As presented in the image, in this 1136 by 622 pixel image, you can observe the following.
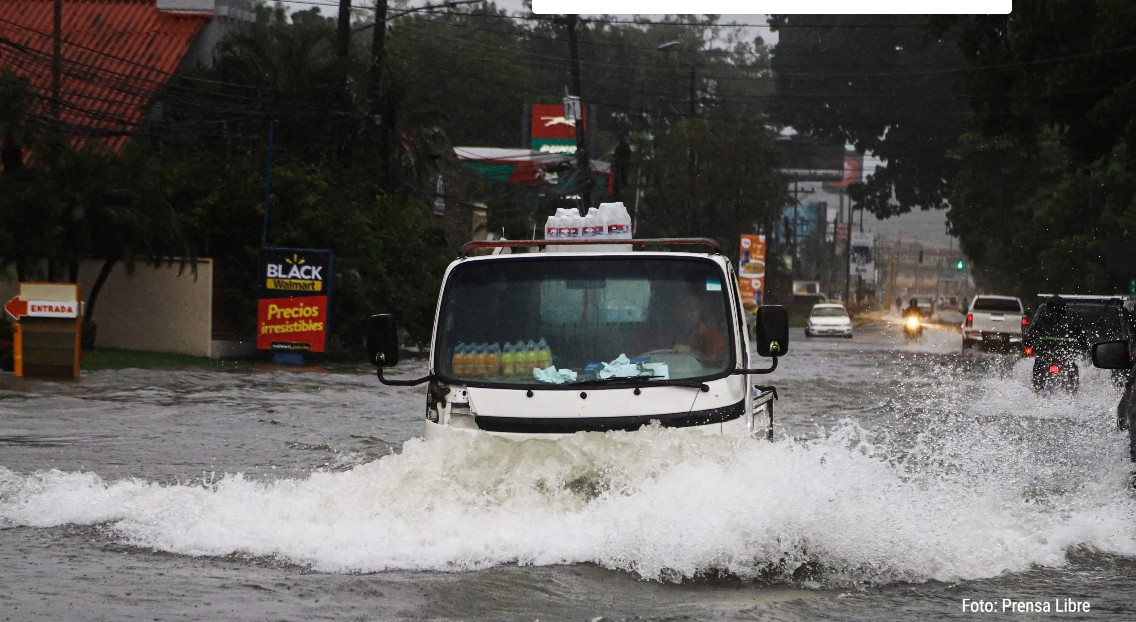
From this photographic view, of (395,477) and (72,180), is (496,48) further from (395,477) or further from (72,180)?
(395,477)

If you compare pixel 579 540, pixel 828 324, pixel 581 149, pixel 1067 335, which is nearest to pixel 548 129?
pixel 828 324

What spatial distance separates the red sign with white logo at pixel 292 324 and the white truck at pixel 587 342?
2218 centimetres

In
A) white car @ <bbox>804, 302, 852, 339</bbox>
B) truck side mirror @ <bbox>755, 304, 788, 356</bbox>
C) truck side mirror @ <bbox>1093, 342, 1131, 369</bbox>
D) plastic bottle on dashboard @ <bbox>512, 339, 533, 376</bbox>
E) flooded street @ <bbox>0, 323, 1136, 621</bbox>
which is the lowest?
white car @ <bbox>804, 302, 852, 339</bbox>

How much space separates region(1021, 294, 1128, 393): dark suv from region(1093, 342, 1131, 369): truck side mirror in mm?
12196

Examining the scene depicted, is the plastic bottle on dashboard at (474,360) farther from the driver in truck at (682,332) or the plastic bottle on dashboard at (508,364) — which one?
the driver in truck at (682,332)

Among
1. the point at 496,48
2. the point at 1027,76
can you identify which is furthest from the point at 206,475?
the point at 496,48

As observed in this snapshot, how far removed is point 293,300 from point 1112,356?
2306 centimetres

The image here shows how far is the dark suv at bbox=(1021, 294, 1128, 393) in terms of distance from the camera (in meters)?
22.7

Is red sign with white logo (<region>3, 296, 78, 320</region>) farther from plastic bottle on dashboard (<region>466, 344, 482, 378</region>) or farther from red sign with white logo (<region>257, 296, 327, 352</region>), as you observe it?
plastic bottle on dashboard (<region>466, 344, 482, 378</region>)

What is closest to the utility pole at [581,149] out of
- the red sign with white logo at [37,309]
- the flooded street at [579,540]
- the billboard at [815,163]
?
the red sign with white logo at [37,309]

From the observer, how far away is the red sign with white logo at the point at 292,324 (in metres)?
32.0

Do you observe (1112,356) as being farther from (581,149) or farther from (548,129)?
(548,129)

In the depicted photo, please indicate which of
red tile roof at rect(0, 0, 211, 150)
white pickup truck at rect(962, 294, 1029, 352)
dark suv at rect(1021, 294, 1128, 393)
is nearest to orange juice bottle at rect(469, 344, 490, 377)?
dark suv at rect(1021, 294, 1128, 393)

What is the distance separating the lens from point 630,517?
883cm
